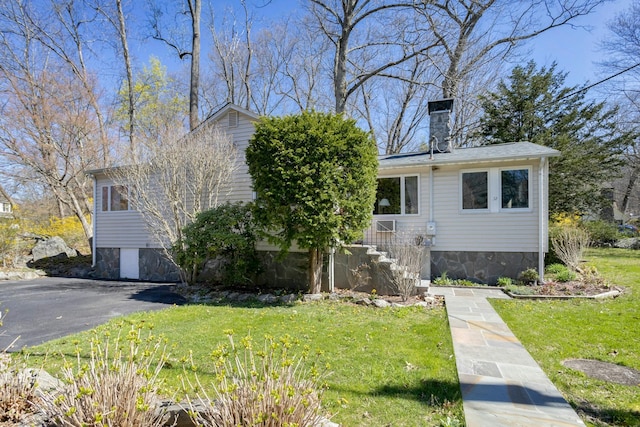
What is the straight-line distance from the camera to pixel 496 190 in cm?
863

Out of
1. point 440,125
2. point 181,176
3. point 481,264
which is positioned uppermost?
point 440,125

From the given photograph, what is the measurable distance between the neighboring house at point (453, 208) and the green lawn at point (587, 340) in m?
2.18

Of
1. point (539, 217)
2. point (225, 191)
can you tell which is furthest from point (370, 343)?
point (225, 191)

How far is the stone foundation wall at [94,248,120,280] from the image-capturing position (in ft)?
39.3

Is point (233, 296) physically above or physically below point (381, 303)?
below

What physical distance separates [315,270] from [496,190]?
5267 mm

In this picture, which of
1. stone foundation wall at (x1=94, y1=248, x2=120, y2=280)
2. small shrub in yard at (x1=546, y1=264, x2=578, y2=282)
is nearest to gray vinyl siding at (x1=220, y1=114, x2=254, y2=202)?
stone foundation wall at (x1=94, y1=248, x2=120, y2=280)

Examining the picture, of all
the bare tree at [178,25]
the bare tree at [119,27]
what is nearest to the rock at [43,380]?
the bare tree at [178,25]

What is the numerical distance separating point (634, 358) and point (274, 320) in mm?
4764

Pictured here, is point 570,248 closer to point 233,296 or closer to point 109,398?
point 233,296

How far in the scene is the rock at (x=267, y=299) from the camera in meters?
7.17

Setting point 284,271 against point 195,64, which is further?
point 195,64

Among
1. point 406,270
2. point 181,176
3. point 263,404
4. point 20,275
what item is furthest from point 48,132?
point 263,404

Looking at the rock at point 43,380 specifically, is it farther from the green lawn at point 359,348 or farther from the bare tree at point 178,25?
the bare tree at point 178,25
